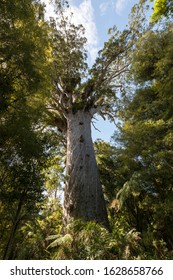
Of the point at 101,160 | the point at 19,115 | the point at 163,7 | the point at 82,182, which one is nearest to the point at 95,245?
the point at 82,182

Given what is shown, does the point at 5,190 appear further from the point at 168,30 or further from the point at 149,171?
the point at 168,30

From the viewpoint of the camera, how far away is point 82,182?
6.48m

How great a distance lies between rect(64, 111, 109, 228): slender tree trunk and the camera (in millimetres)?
5824

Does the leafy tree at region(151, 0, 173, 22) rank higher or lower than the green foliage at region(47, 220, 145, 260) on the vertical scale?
higher

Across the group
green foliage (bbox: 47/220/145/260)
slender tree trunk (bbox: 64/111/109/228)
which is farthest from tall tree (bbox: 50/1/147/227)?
green foliage (bbox: 47/220/145/260)

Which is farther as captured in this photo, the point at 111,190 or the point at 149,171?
the point at 111,190

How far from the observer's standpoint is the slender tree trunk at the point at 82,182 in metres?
5.82

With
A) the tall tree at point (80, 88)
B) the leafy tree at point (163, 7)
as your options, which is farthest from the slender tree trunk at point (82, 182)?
the leafy tree at point (163, 7)

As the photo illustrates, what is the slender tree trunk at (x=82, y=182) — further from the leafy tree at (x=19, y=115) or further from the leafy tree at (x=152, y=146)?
the leafy tree at (x=19, y=115)

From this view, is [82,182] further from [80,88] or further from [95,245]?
[80,88]

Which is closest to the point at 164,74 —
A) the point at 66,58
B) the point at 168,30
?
the point at 168,30

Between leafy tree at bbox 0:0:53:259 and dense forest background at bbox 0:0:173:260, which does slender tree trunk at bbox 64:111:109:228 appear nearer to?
dense forest background at bbox 0:0:173:260
